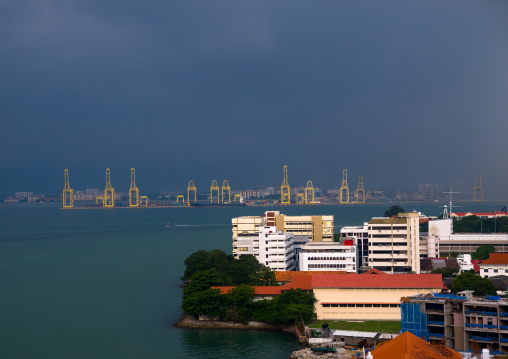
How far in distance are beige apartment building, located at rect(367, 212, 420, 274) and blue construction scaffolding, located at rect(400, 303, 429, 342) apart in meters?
5.26

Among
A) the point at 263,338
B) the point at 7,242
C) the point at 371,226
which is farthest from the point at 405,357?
the point at 7,242

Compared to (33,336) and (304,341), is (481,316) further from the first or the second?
(33,336)

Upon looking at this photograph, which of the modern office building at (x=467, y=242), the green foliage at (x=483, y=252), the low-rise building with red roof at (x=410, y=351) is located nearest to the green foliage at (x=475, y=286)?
the low-rise building with red roof at (x=410, y=351)

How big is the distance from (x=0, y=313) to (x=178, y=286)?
11.1 ft

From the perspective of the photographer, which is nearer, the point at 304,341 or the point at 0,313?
the point at 304,341

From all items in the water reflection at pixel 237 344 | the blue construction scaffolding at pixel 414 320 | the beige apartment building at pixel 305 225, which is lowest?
the water reflection at pixel 237 344

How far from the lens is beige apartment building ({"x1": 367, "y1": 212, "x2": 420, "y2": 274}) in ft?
37.0

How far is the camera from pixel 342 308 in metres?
8.21

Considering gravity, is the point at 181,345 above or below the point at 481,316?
below

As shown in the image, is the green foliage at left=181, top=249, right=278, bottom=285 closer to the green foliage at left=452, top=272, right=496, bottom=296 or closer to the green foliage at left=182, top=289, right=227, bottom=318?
the green foliage at left=182, top=289, right=227, bottom=318

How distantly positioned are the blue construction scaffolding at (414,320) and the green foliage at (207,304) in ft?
10.1

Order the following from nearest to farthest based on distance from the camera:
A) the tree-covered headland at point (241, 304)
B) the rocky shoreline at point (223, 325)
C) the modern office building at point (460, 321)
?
the modern office building at point (460, 321), the tree-covered headland at point (241, 304), the rocky shoreline at point (223, 325)

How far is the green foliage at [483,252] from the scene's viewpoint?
13.8 metres

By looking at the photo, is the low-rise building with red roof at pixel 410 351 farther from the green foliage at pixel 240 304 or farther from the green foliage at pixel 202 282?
the green foliage at pixel 202 282
